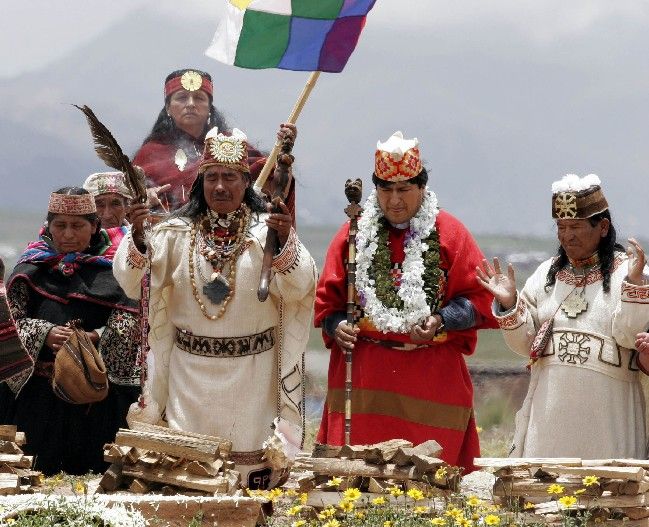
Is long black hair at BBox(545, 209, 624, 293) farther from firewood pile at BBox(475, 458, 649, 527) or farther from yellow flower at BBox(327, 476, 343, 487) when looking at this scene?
yellow flower at BBox(327, 476, 343, 487)

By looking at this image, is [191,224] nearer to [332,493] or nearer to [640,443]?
[332,493]

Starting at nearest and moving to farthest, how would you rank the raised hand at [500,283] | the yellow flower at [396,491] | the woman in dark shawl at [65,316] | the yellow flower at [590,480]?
the yellow flower at [590,480] < the yellow flower at [396,491] < the raised hand at [500,283] < the woman in dark shawl at [65,316]

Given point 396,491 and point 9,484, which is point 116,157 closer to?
point 9,484

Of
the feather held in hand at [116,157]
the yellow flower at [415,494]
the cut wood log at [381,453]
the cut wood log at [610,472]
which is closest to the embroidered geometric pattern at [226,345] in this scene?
the feather held in hand at [116,157]

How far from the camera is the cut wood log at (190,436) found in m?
9.66

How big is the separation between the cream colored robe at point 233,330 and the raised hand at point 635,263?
194 cm

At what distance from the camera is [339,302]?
10.8 m

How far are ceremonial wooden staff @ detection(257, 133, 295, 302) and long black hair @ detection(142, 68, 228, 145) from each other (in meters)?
2.43

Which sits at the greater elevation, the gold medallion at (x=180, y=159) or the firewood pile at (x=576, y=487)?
the gold medallion at (x=180, y=159)

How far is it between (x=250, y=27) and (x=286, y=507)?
3278mm

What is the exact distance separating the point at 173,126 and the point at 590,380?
14.7 feet

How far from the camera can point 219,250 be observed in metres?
10.5

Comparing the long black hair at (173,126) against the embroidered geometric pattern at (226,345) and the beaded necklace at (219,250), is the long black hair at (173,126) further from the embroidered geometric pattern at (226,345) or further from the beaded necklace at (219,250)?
the embroidered geometric pattern at (226,345)

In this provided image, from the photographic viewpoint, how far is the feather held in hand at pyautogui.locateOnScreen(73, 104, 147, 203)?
10.4 metres
